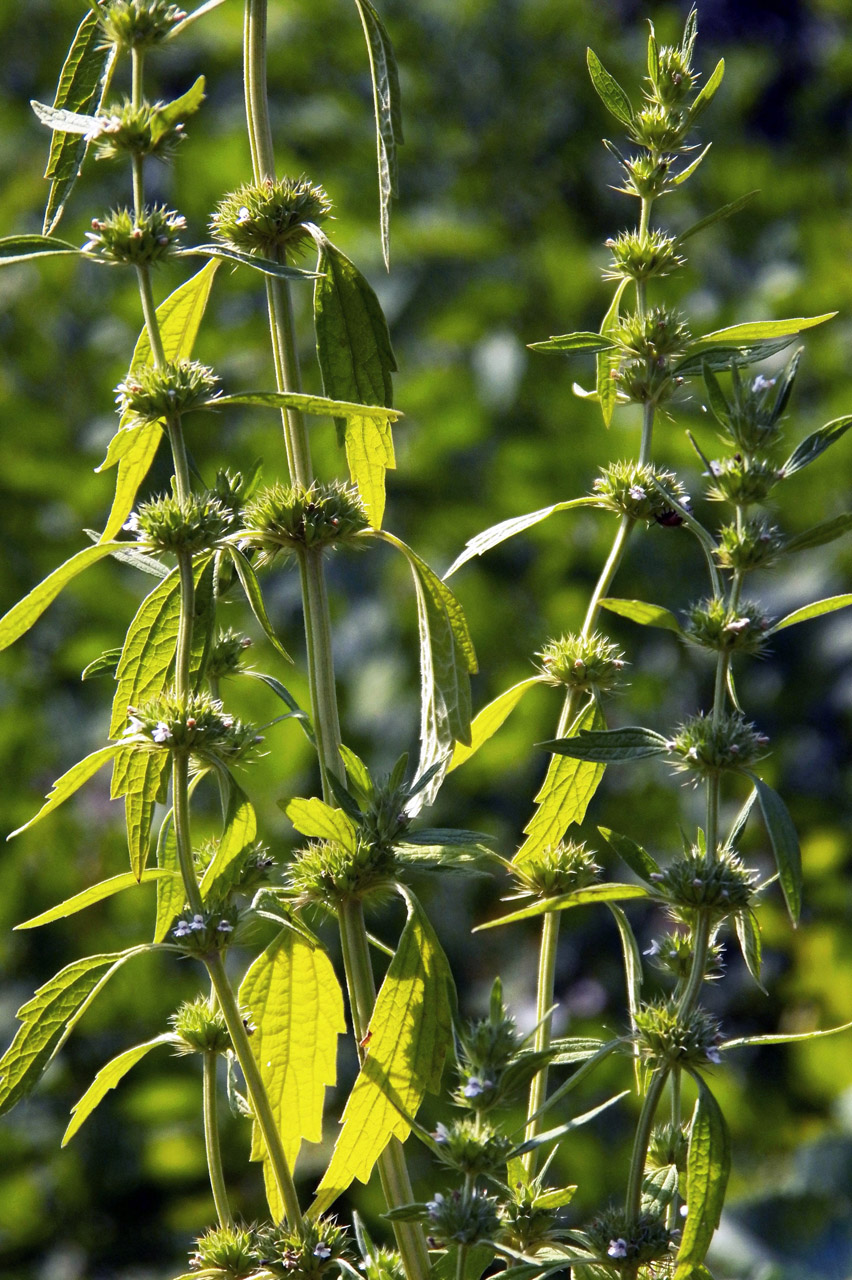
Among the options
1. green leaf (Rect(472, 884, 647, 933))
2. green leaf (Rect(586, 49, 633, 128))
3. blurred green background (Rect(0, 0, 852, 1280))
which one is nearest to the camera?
green leaf (Rect(472, 884, 647, 933))

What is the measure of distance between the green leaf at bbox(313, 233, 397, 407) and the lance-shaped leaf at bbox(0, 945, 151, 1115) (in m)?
0.23

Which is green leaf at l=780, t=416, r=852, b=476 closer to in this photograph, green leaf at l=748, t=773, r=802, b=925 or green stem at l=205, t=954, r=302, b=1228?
green leaf at l=748, t=773, r=802, b=925

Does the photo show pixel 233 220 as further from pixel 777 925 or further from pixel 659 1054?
pixel 777 925

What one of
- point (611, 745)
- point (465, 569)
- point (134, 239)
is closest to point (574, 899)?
point (611, 745)

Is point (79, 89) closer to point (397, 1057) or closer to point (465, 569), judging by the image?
point (397, 1057)

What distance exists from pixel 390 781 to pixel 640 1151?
154 millimetres

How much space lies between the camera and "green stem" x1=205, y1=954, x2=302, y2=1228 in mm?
484

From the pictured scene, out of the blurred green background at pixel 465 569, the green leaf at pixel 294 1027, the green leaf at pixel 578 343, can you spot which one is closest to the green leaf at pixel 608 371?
the green leaf at pixel 578 343

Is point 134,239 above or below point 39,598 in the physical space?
above

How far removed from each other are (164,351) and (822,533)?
0.83 feet

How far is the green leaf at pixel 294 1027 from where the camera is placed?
532mm

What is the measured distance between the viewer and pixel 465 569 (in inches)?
94.9

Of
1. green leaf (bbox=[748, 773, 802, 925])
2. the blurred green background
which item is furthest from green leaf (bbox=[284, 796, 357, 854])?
the blurred green background

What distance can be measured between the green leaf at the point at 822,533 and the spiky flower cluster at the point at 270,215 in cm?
22
